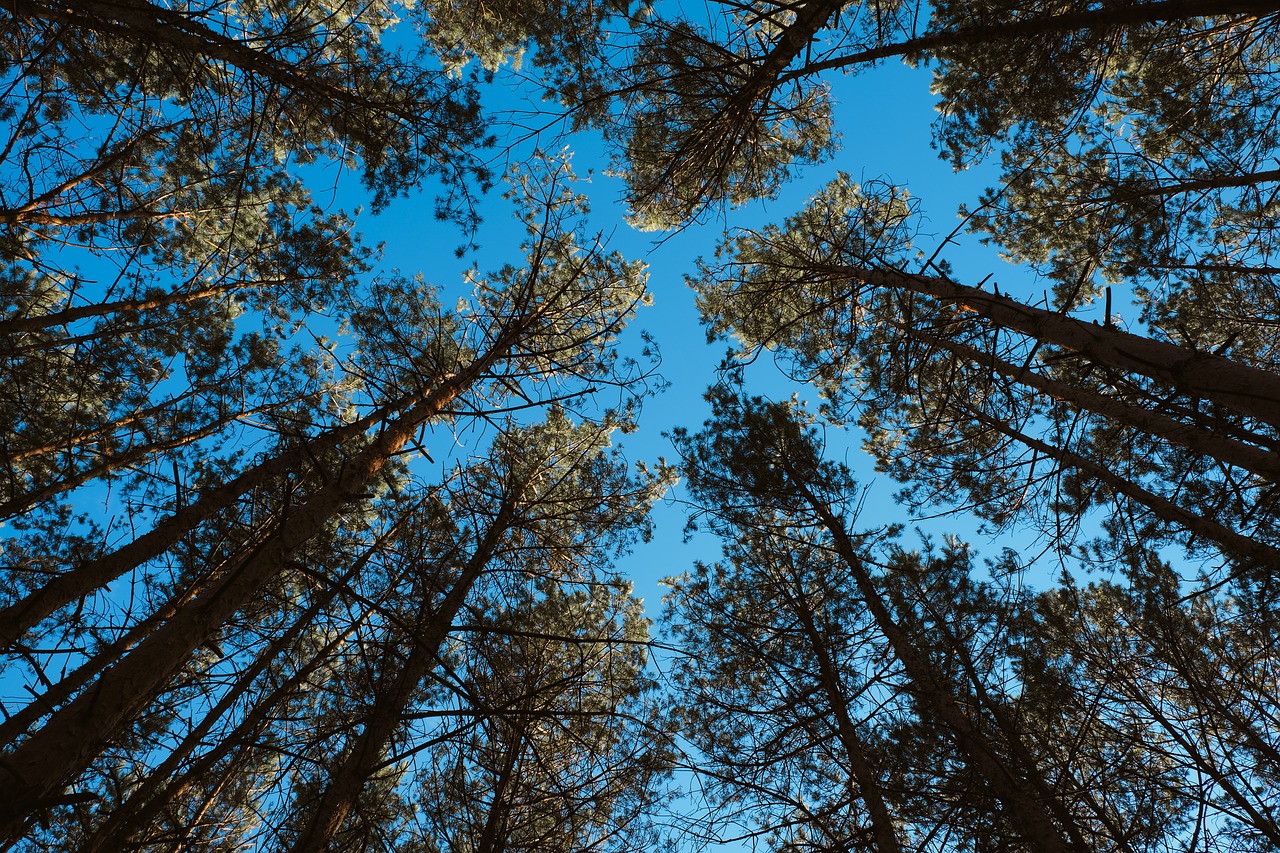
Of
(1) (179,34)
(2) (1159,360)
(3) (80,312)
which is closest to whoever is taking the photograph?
(1) (179,34)

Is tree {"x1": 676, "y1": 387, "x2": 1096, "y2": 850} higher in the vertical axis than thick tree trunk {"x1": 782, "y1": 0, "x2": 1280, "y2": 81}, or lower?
higher

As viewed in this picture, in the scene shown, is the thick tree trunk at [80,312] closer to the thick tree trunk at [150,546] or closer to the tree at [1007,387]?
the thick tree trunk at [150,546]

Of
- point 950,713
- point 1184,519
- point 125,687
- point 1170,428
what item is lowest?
point 125,687

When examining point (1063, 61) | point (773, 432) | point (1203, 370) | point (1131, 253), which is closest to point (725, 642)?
point (773, 432)

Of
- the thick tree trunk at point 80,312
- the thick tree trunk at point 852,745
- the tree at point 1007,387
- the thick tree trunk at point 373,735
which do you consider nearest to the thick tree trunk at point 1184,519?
the tree at point 1007,387

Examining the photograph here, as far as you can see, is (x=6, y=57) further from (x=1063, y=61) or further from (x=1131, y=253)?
(x=1131, y=253)

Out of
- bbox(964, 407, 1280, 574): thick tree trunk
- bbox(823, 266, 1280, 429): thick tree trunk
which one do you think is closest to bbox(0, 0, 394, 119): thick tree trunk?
bbox(823, 266, 1280, 429): thick tree trunk

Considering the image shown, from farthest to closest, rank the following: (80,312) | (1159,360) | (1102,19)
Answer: (80,312) → (1159,360) → (1102,19)

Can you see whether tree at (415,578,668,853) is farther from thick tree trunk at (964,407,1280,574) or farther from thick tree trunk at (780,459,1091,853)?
thick tree trunk at (964,407,1280,574)

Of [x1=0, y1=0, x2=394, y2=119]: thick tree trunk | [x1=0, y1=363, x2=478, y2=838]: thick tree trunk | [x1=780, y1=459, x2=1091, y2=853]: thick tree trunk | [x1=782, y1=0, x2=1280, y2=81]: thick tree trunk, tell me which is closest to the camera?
[x1=0, y1=363, x2=478, y2=838]: thick tree trunk

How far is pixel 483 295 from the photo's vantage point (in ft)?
31.1

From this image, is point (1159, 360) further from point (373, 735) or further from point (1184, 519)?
point (373, 735)

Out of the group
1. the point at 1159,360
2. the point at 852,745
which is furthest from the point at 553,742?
the point at 1159,360

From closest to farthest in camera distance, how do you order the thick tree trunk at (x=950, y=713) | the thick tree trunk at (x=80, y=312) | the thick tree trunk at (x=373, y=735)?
the thick tree trunk at (x=373, y=735) < the thick tree trunk at (x=950, y=713) < the thick tree trunk at (x=80, y=312)
